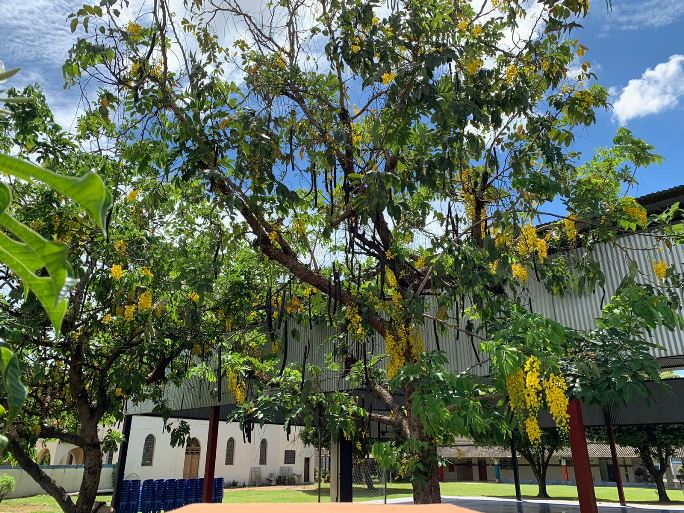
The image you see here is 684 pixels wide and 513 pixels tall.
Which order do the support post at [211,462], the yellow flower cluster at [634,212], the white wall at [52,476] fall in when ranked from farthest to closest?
the white wall at [52,476] → the support post at [211,462] → the yellow flower cluster at [634,212]

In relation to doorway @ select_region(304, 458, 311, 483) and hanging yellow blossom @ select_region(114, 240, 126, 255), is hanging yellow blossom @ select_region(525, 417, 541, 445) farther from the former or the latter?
doorway @ select_region(304, 458, 311, 483)

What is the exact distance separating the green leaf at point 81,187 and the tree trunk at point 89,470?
696 cm

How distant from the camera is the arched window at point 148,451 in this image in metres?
21.2

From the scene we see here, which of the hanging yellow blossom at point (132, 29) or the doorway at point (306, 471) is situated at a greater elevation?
the hanging yellow blossom at point (132, 29)

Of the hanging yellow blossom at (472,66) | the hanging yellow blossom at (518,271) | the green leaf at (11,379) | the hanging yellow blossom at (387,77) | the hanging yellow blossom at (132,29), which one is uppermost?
the hanging yellow blossom at (132,29)

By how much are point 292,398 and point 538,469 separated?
65.0 ft

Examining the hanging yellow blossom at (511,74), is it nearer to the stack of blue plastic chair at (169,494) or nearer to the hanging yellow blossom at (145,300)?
the hanging yellow blossom at (145,300)

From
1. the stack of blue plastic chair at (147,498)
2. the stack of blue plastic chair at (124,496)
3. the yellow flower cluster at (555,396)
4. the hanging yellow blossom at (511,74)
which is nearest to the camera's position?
the yellow flower cluster at (555,396)

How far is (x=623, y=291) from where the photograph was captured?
10.8ft

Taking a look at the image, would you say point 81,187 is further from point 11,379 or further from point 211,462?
point 211,462

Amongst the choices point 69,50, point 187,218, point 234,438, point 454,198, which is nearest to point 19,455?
point 187,218

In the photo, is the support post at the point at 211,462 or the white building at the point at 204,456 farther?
the white building at the point at 204,456

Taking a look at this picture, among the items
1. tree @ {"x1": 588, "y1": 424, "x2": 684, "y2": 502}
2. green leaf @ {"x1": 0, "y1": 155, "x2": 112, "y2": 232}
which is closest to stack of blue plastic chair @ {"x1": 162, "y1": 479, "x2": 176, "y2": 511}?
green leaf @ {"x1": 0, "y1": 155, "x2": 112, "y2": 232}

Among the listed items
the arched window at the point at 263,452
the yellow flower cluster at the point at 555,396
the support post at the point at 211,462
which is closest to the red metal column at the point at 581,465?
the yellow flower cluster at the point at 555,396
